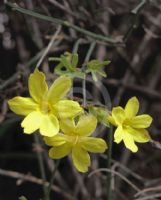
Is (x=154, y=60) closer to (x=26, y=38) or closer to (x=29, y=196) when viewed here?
(x=26, y=38)

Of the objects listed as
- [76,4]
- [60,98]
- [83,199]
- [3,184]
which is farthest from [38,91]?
[3,184]

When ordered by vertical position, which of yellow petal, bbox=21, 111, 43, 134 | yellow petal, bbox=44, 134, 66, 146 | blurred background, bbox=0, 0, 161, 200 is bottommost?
blurred background, bbox=0, 0, 161, 200

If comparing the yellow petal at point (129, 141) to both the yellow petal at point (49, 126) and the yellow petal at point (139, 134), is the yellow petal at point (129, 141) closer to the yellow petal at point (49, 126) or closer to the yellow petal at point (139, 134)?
the yellow petal at point (139, 134)

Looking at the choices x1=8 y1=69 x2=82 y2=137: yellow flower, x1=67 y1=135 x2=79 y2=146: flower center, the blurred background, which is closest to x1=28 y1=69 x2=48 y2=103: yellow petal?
x1=8 y1=69 x2=82 y2=137: yellow flower

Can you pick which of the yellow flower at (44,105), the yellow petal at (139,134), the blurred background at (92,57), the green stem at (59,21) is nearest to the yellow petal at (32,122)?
the yellow flower at (44,105)

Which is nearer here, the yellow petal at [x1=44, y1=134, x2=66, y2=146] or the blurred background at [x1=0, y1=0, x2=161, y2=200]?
the yellow petal at [x1=44, y1=134, x2=66, y2=146]

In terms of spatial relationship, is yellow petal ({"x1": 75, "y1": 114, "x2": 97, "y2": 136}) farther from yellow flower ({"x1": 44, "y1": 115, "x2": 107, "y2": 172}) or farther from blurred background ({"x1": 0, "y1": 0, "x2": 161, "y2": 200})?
blurred background ({"x1": 0, "y1": 0, "x2": 161, "y2": 200})
